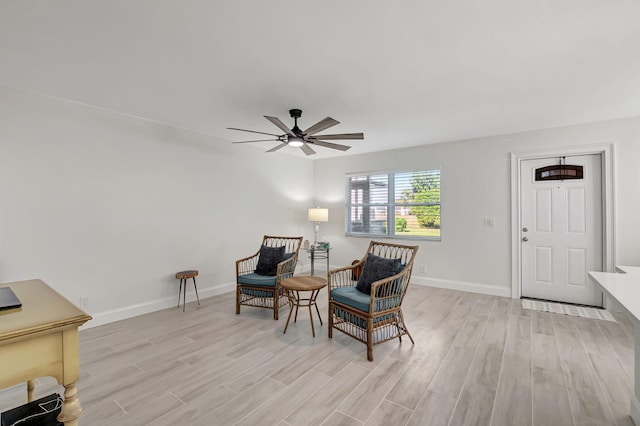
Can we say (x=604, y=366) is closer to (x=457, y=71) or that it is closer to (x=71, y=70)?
(x=457, y=71)

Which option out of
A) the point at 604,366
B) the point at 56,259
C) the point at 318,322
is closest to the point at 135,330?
the point at 56,259

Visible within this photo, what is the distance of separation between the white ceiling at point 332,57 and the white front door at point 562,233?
90 cm

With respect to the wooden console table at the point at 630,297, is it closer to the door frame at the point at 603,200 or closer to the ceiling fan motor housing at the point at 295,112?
the door frame at the point at 603,200

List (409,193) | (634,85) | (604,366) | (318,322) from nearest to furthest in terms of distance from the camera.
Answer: (604,366) → (634,85) → (318,322) → (409,193)

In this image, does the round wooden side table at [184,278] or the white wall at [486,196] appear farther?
the round wooden side table at [184,278]

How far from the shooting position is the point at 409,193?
5410mm

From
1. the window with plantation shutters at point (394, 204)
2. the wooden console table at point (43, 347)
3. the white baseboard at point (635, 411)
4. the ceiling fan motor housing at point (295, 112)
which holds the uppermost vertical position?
the ceiling fan motor housing at point (295, 112)

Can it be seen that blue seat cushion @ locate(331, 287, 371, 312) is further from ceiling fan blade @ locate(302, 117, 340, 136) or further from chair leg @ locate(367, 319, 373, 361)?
ceiling fan blade @ locate(302, 117, 340, 136)

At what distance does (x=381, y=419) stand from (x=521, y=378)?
128 cm

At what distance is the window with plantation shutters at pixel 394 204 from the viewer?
5172 mm

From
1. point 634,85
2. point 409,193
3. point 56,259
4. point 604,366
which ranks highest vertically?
point 634,85

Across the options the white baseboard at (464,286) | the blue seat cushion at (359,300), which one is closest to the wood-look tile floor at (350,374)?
the blue seat cushion at (359,300)

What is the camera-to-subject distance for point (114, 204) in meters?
3.52

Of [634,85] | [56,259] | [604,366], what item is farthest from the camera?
[56,259]
